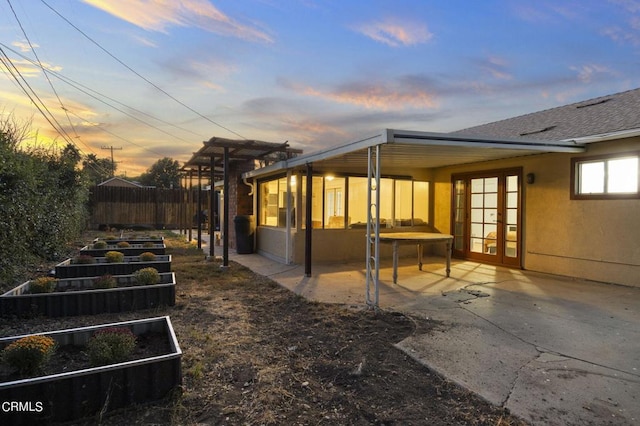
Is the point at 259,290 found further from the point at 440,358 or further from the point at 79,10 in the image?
the point at 79,10

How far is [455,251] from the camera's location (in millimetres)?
9219

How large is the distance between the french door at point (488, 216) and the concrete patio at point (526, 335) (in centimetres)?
93

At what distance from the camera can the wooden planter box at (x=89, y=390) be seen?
2.12 metres

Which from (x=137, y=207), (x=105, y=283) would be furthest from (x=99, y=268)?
(x=137, y=207)

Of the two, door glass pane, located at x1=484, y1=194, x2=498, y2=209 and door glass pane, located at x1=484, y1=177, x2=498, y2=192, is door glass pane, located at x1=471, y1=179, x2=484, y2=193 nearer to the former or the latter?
door glass pane, located at x1=484, y1=177, x2=498, y2=192

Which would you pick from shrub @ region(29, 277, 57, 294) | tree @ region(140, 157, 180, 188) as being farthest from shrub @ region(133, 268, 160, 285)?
tree @ region(140, 157, 180, 188)

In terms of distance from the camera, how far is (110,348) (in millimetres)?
2604

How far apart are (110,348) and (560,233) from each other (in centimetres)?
743

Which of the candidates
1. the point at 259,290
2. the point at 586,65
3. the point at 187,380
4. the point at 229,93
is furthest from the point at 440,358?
the point at 229,93

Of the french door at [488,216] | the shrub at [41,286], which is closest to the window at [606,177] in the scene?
the french door at [488,216]

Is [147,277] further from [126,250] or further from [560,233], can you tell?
[560,233]

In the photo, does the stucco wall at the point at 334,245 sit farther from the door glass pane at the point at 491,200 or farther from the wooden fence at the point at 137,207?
the wooden fence at the point at 137,207

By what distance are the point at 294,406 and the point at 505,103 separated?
1200 cm

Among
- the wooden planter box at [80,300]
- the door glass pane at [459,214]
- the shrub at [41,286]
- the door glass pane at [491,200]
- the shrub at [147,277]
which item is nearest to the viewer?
the wooden planter box at [80,300]
